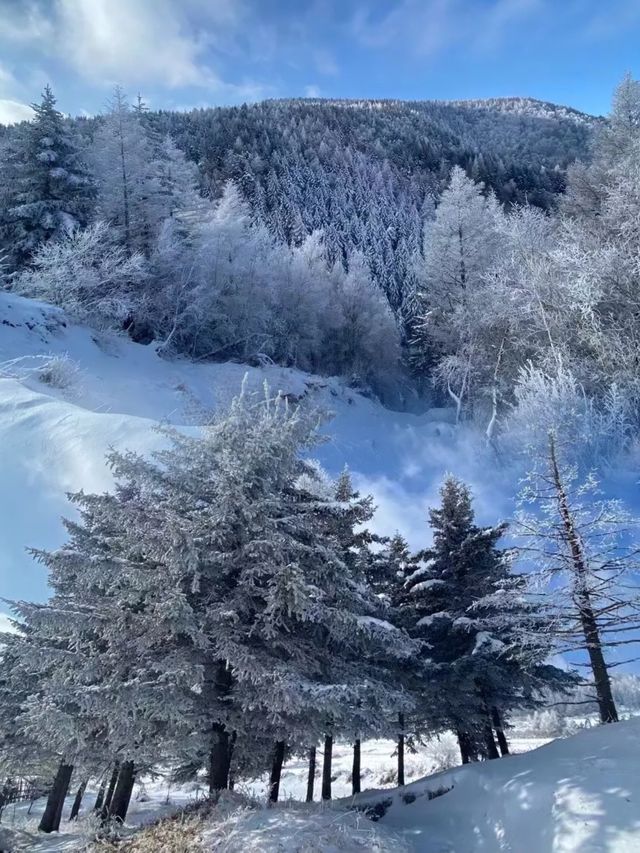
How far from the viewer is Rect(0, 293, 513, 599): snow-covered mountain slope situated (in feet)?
44.7

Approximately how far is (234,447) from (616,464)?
15.0 metres

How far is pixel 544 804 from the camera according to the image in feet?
23.3

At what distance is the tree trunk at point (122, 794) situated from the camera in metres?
8.83

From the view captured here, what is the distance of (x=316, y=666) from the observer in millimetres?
8531

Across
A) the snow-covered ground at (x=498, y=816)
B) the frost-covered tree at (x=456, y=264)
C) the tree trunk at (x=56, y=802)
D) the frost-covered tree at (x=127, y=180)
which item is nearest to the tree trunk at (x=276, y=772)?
the snow-covered ground at (x=498, y=816)

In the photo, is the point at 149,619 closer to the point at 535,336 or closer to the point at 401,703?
the point at 401,703

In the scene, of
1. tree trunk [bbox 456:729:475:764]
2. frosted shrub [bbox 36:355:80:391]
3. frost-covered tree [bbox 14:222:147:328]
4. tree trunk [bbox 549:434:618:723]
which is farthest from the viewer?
frost-covered tree [bbox 14:222:147:328]

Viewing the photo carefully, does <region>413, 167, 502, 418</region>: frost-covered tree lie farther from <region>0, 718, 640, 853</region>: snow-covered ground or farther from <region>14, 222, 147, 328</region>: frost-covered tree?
<region>0, 718, 640, 853</region>: snow-covered ground

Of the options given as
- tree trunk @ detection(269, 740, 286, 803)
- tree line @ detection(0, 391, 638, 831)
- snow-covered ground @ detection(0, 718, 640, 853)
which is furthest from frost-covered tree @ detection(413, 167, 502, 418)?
snow-covered ground @ detection(0, 718, 640, 853)

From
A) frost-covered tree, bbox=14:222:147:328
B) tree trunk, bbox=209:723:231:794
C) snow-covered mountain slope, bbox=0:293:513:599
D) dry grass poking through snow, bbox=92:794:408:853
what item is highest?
frost-covered tree, bbox=14:222:147:328

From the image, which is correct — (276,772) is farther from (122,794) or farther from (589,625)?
(589,625)

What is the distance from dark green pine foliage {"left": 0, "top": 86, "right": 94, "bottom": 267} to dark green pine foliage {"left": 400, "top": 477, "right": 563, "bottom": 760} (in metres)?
26.0

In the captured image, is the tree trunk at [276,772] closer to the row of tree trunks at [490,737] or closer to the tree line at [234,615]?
the tree line at [234,615]

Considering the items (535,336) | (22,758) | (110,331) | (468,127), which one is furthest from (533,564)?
(468,127)
